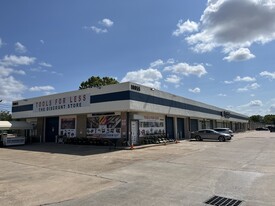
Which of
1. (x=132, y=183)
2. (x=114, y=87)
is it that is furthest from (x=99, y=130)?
(x=132, y=183)

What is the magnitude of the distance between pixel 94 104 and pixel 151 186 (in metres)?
18.7

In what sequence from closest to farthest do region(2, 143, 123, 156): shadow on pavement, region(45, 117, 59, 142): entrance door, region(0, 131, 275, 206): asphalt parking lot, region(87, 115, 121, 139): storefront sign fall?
region(0, 131, 275, 206): asphalt parking lot → region(2, 143, 123, 156): shadow on pavement → region(87, 115, 121, 139): storefront sign → region(45, 117, 59, 142): entrance door

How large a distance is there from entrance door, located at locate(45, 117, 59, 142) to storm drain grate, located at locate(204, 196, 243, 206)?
1146 inches

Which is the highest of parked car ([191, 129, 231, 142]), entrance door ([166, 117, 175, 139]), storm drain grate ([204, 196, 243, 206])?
entrance door ([166, 117, 175, 139])

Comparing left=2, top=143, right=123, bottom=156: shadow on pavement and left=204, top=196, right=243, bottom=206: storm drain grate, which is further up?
left=2, top=143, right=123, bottom=156: shadow on pavement

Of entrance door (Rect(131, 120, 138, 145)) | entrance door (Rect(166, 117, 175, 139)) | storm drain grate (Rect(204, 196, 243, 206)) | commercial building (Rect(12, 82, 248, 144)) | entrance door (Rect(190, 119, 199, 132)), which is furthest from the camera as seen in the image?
entrance door (Rect(190, 119, 199, 132))

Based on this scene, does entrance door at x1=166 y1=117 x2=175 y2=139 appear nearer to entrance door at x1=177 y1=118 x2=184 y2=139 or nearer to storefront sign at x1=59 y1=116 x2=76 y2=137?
entrance door at x1=177 y1=118 x2=184 y2=139

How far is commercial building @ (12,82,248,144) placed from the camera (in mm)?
25719

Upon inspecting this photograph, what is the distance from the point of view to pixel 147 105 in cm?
2692

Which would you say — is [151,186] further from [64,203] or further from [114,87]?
[114,87]

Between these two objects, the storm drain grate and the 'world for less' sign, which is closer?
the storm drain grate

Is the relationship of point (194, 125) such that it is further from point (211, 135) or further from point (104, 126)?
point (104, 126)

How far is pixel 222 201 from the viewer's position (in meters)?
7.56

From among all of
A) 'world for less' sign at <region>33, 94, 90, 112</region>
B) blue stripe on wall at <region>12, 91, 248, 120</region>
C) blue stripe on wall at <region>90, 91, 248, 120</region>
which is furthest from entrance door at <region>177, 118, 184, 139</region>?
'world for less' sign at <region>33, 94, 90, 112</region>
